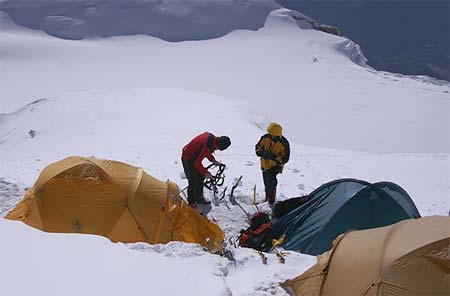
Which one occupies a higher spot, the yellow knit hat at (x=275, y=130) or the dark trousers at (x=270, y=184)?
the yellow knit hat at (x=275, y=130)

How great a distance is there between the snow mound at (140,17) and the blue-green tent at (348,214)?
108 ft

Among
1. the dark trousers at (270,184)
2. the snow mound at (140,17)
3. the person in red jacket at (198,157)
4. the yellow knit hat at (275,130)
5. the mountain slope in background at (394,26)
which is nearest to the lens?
the person in red jacket at (198,157)

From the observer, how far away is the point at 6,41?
33.0 metres

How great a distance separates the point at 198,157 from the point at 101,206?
1.84m

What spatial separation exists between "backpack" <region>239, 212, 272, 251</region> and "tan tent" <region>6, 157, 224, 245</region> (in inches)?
19.6

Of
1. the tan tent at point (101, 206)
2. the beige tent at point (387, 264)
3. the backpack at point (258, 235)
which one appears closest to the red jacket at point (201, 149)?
the tan tent at point (101, 206)

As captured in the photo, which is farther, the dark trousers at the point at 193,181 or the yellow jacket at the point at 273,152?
the yellow jacket at the point at 273,152

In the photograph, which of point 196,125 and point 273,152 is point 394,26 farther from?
point 273,152

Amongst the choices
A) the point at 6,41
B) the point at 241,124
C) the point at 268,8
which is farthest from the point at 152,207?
the point at 268,8

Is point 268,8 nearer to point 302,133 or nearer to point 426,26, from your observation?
point 302,133

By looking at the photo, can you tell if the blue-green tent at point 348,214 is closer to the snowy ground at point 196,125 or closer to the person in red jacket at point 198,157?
the snowy ground at point 196,125

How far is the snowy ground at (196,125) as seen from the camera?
15.0 feet

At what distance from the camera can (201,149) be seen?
855 centimetres

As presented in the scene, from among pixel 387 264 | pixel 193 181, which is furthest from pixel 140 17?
pixel 387 264
